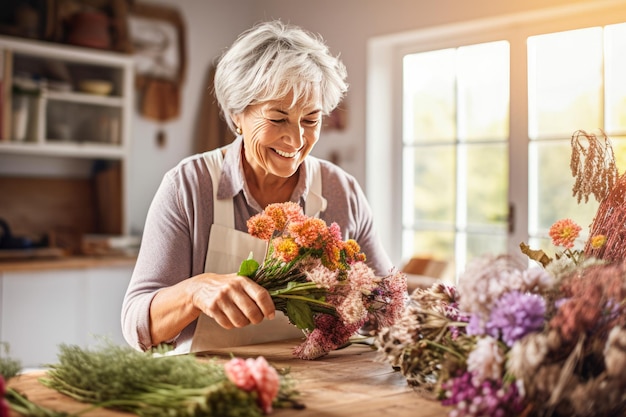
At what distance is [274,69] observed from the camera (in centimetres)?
193

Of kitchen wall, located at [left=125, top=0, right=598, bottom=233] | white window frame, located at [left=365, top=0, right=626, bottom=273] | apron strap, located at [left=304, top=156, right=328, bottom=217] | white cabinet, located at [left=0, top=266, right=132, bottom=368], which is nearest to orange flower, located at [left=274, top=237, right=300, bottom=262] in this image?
apron strap, located at [left=304, top=156, right=328, bottom=217]

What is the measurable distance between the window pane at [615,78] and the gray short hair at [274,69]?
2.24 metres

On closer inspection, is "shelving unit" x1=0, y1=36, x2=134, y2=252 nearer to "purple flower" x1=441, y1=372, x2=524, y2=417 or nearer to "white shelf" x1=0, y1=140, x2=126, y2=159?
"white shelf" x1=0, y1=140, x2=126, y2=159

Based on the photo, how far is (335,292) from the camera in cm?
156

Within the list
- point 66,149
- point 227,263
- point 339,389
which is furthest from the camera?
point 66,149

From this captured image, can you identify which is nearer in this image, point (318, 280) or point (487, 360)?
point (487, 360)

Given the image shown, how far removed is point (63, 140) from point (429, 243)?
2387 millimetres

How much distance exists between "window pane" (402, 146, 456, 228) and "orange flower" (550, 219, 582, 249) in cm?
310

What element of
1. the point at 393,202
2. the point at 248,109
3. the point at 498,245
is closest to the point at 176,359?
the point at 248,109

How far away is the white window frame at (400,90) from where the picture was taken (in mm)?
3955

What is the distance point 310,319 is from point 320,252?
17cm

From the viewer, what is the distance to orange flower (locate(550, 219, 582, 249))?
5.08 feet

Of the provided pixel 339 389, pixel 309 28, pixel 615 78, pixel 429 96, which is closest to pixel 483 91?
pixel 429 96

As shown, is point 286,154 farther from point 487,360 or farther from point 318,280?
point 487,360
